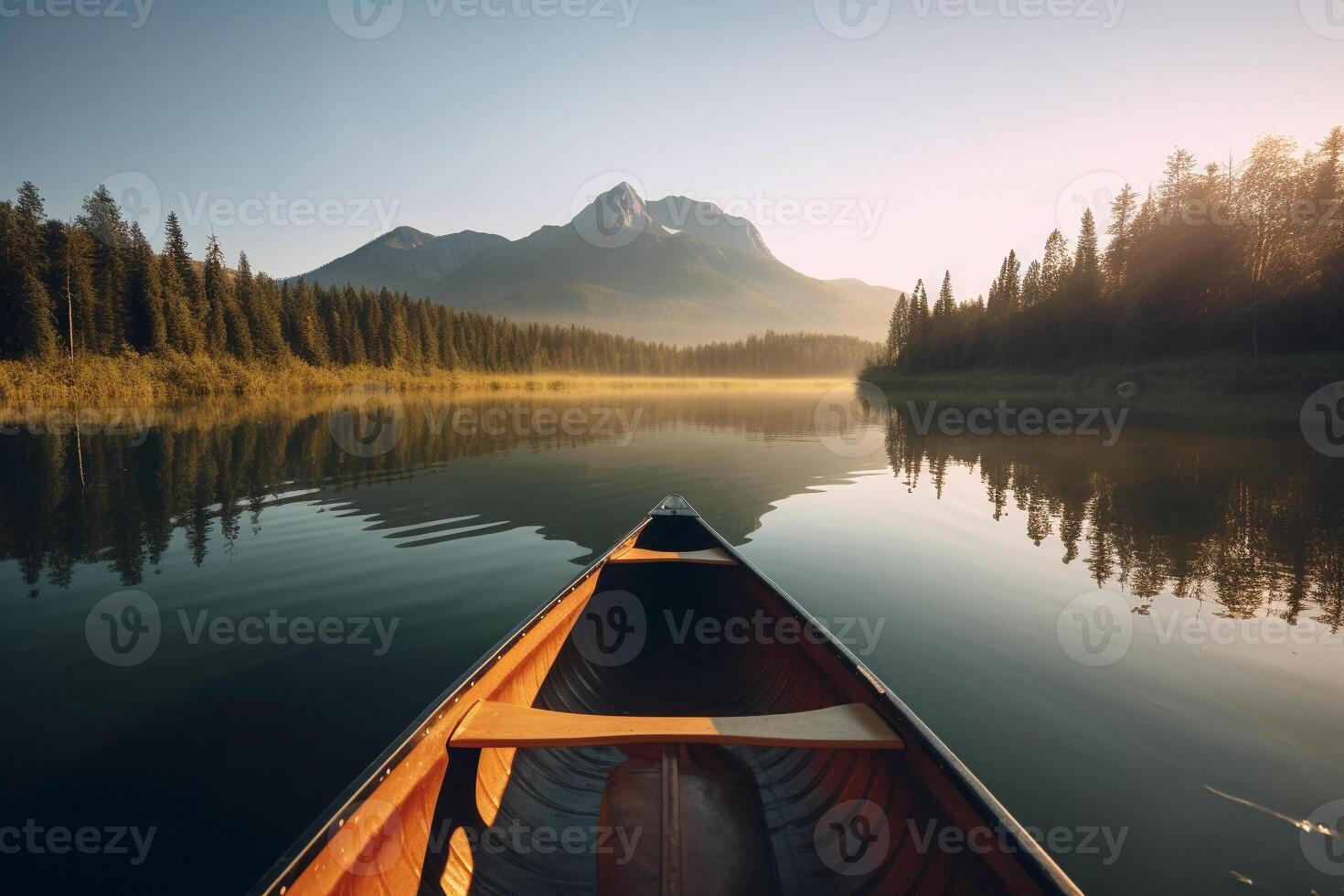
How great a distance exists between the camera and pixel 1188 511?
12.5m

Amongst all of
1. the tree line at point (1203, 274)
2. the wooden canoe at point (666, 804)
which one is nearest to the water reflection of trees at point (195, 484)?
the wooden canoe at point (666, 804)

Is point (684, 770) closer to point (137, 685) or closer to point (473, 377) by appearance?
point (137, 685)

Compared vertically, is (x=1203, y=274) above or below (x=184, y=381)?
above

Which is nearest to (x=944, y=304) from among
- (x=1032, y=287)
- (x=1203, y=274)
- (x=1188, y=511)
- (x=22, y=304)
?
(x=1032, y=287)

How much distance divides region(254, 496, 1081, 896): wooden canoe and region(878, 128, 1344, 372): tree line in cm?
5214

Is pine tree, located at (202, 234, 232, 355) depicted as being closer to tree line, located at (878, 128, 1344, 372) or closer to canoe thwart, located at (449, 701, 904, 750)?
canoe thwart, located at (449, 701, 904, 750)

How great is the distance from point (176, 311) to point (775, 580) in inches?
2684

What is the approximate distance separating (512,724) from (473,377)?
86568 mm

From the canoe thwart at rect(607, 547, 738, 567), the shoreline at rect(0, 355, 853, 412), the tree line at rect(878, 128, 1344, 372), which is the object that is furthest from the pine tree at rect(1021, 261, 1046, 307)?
the canoe thwart at rect(607, 547, 738, 567)

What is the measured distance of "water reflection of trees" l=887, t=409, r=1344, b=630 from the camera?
829cm

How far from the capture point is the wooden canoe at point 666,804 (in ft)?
8.24

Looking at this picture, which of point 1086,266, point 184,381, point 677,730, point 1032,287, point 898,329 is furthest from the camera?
point 898,329

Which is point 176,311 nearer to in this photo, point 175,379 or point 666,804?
point 175,379

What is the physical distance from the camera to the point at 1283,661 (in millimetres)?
6137
